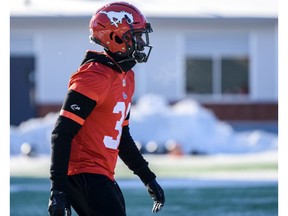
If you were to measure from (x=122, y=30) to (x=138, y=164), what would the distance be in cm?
88

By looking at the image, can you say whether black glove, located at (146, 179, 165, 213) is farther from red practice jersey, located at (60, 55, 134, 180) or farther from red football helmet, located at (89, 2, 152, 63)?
red football helmet, located at (89, 2, 152, 63)

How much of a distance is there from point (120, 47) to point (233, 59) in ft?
62.1

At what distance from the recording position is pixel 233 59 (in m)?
23.3

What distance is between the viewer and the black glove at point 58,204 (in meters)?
4.06

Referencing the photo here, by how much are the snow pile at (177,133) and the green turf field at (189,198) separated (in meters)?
6.29

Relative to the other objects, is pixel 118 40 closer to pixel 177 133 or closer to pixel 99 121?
pixel 99 121

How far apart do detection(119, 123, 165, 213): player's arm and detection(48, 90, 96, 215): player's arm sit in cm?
72

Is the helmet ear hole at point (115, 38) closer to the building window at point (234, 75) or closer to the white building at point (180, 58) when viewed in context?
the white building at point (180, 58)

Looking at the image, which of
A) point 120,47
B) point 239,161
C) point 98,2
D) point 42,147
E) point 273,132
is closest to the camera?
point 120,47

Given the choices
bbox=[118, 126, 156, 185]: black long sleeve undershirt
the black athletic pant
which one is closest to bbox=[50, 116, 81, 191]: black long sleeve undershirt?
the black athletic pant

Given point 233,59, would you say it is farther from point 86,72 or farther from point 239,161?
point 86,72

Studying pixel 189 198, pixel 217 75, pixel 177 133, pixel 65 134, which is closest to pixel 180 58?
pixel 217 75
